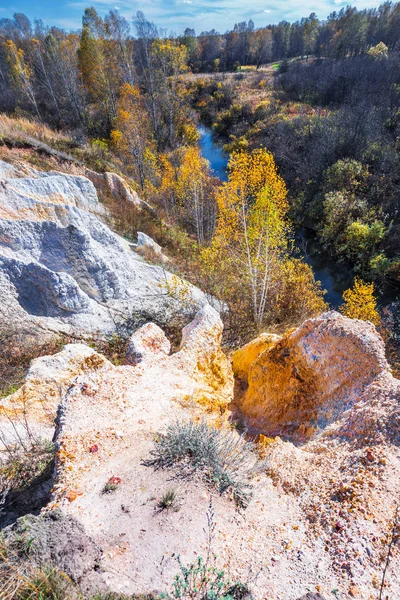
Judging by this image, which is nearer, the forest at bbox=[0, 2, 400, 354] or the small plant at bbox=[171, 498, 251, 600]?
the small plant at bbox=[171, 498, 251, 600]

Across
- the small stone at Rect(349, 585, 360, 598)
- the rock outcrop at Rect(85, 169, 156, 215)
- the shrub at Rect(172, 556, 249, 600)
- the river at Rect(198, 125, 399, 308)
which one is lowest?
the river at Rect(198, 125, 399, 308)

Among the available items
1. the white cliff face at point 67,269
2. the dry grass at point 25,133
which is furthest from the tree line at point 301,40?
the white cliff face at point 67,269

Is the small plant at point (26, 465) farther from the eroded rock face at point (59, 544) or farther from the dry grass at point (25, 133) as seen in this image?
the dry grass at point (25, 133)

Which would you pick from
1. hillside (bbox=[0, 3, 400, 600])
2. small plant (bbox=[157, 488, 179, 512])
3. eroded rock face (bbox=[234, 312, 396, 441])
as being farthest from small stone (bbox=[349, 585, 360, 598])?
eroded rock face (bbox=[234, 312, 396, 441])

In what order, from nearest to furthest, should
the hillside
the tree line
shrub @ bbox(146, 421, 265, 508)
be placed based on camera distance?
the hillside → shrub @ bbox(146, 421, 265, 508) → the tree line

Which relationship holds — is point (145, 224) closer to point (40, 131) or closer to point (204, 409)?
point (40, 131)

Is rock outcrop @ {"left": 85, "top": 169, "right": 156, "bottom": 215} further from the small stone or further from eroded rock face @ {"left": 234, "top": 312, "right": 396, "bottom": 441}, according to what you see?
the small stone

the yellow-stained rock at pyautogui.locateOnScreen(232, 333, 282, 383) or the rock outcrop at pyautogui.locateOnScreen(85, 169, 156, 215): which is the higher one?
the rock outcrop at pyautogui.locateOnScreen(85, 169, 156, 215)

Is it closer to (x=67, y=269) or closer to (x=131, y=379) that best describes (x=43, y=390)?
(x=131, y=379)
